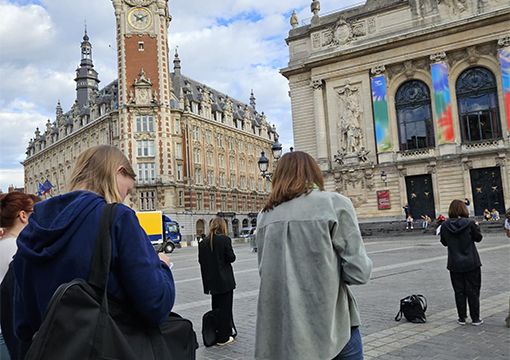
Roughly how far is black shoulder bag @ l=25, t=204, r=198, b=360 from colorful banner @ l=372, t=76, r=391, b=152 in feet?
109

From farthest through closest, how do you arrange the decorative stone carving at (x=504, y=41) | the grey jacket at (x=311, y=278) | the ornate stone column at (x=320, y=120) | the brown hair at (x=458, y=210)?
the ornate stone column at (x=320, y=120), the decorative stone carving at (x=504, y=41), the brown hair at (x=458, y=210), the grey jacket at (x=311, y=278)

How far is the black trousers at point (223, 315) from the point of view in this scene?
6.09m

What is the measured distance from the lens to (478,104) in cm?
3128

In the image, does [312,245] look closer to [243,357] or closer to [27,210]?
[27,210]

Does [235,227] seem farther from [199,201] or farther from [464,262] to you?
[464,262]

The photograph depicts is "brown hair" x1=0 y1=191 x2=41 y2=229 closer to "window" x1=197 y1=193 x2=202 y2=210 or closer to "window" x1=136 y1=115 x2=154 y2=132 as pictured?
"window" x1=136 y1=115 x2=154 y2=132

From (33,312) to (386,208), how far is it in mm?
32669

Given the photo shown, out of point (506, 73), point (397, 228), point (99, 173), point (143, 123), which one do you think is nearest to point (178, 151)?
point (143, 123)

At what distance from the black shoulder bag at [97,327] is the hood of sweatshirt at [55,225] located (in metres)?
0.11

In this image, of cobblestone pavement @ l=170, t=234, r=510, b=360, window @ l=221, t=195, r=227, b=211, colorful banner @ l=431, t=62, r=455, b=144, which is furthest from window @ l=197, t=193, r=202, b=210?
cobblestone pavement @ l=170, t=234, r=510, b=360

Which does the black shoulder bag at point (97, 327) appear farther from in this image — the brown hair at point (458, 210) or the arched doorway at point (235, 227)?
the arched doorway at point (235, 227)

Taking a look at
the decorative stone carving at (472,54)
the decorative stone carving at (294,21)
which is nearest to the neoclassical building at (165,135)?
the decorative stone carving at (294,21)

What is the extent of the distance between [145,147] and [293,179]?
47.3 m

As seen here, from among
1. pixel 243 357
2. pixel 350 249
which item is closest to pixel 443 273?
pixel 243 357
